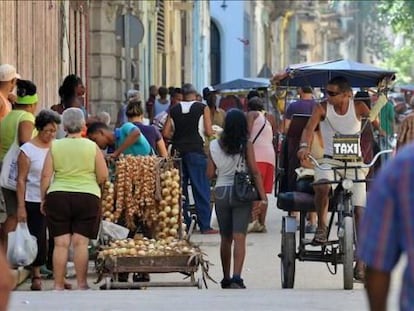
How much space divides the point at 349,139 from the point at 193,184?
549 centimetres

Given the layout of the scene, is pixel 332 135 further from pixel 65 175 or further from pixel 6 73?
pixel 6 73

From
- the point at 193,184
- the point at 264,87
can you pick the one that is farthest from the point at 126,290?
the point at 264,87

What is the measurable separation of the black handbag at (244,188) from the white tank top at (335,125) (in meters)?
0.73

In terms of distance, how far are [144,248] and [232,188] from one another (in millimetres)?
858

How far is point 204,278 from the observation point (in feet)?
40.7

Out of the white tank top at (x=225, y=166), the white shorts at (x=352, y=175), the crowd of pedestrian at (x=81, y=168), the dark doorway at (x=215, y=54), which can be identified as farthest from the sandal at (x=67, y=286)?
the dark doorway at (x=215, y=54)

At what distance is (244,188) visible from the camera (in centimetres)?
1223

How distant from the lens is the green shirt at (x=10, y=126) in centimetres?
1282

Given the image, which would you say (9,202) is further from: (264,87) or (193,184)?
(264,87)

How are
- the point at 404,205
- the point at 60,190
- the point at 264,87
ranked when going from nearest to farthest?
1. the point at 404,205
2. the point at 60,190
3. the point at 264,87

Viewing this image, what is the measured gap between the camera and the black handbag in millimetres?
12188

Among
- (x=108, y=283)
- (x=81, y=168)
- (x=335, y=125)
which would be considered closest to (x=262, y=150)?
(x=335, y=125)

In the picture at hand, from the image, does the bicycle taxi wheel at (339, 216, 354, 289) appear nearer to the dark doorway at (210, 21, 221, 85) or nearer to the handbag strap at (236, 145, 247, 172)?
the handbag strap at (236, 145, 247, 172)

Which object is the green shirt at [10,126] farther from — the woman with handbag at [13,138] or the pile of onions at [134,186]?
the pile of onions at [134,186]
